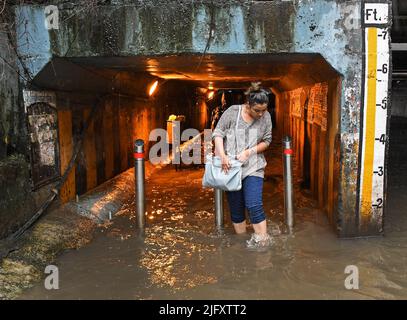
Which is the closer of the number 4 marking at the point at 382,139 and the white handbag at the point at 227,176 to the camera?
the white handbag at the point at 227,176

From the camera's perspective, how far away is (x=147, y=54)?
17.3ft

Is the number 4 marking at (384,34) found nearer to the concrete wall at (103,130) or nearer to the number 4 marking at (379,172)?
the number 4 marking at (379,172)

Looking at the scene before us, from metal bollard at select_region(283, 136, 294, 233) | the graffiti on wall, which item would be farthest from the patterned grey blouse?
the graffiti on wall

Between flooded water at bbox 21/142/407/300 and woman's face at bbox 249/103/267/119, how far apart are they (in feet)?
5.05

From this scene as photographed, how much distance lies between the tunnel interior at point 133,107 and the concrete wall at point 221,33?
164 millimetres

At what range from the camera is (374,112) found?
5.22m

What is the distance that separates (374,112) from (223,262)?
2.45 metres

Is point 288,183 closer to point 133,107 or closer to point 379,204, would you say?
point 379,204

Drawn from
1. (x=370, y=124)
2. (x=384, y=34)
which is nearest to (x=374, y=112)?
(x=370, y=124)

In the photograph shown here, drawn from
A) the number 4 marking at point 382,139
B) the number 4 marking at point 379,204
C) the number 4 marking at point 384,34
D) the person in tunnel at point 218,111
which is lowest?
the number 4 marking at point 379,204

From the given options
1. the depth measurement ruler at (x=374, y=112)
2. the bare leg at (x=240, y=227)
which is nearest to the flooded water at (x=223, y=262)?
the bare leg at (x=240, y=227)

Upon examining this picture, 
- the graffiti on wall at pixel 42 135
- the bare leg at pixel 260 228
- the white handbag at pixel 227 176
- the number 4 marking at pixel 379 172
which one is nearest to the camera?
the white handbag at pixel 227 176

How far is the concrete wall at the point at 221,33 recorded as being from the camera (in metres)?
5.12

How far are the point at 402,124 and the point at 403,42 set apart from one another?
727 inches
